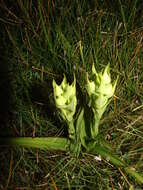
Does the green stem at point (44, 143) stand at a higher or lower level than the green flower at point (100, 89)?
lower

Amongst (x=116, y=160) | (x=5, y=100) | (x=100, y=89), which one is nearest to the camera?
(x=100, y=89)

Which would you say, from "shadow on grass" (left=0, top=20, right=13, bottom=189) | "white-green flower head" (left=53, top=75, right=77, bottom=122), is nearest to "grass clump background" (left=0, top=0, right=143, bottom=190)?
"shadow on grass" (left=0, top=20, right=13, bottom=189)

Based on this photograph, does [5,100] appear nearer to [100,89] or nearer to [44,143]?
[44,143]

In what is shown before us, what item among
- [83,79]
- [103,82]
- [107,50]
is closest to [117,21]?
[107,50]

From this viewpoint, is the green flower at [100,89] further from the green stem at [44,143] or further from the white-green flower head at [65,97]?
the green stem at [44,143]

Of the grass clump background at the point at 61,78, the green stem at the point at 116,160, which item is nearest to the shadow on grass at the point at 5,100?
the grass clump background at the point at 61,78

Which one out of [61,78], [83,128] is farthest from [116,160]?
[61,78]
